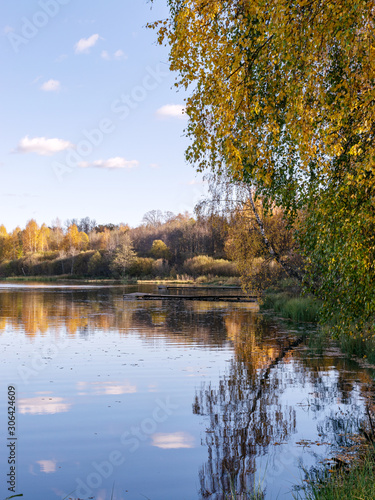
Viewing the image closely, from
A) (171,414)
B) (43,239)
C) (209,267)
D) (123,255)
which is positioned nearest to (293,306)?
(171,414)

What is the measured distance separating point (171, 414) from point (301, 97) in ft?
18.3

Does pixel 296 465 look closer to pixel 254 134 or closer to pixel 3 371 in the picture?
pixel 254 134

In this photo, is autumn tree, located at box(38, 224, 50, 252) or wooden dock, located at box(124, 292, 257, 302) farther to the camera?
autumn tree, located at box(38, 224, 50, 252)

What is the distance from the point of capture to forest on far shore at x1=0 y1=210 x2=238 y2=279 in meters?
64.1

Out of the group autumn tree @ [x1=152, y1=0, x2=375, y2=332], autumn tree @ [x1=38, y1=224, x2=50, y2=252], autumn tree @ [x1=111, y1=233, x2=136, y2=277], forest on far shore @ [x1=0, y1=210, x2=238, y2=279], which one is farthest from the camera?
autumn tree @ [x1=38, y1=224, x2=50, y2=252]

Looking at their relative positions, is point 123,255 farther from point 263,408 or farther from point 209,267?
point 263,408

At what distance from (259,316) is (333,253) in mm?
19187

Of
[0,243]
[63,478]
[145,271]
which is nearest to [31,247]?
[0,243]

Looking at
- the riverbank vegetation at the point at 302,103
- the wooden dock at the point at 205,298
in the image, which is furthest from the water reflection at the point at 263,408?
the wooden dock at the point at 205,298

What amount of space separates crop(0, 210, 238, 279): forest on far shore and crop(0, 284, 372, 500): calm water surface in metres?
33.5

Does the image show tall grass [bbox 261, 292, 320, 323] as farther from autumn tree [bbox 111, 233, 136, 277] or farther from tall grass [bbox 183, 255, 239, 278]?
autumn tree [bbox 111, 233, 136, 277]

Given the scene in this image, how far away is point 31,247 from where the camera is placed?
117 m

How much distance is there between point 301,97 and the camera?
5.52 metres

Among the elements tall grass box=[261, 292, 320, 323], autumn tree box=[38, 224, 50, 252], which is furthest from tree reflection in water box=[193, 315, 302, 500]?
autumn tree box=[38, 224, 50, 252]
